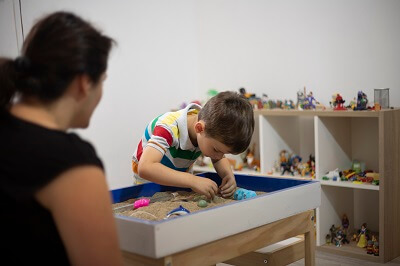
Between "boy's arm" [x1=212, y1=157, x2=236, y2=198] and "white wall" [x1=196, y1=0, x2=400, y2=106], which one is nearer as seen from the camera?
"boy's arm" [x1=212, y1=157, x2=236, y2=198]

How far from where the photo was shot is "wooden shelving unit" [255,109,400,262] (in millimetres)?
3002

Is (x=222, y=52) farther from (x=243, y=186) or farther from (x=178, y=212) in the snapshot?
(x=178, y=212)

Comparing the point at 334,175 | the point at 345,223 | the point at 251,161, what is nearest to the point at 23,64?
the point at 334,175

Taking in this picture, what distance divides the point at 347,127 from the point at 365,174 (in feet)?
1.20

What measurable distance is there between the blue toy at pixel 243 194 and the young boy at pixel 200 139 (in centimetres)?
3

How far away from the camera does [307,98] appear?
11.2 feet

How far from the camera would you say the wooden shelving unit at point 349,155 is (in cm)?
300

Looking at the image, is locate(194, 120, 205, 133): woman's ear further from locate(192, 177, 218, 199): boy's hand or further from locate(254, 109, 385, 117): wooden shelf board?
locate(254, 109, 385, 117): wooden shelf board

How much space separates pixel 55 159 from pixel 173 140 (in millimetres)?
1045

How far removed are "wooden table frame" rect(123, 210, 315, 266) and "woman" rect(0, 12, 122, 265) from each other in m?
0.43

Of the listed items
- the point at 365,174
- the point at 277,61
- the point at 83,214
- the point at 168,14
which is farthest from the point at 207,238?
the point at 168,14

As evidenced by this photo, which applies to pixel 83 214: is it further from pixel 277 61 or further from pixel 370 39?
pixel 277 61

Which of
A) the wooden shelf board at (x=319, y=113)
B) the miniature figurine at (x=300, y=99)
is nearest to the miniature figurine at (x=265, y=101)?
the wooden shelf board at (x=319, y=113)

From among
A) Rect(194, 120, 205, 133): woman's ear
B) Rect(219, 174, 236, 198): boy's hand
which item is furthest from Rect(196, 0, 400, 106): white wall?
Rect(194, 120, 205, 133): woman's ear
